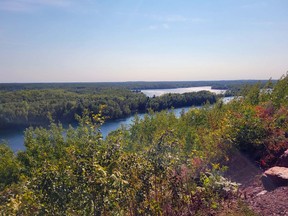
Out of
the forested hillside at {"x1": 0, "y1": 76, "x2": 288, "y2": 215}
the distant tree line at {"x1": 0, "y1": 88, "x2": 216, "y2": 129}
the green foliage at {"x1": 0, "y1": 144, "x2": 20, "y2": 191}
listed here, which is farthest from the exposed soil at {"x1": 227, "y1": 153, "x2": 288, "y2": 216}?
the distant tree line at {"x1": 0, "y1": 88, "x2": 216, "y2": 129}

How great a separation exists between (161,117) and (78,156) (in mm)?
17910

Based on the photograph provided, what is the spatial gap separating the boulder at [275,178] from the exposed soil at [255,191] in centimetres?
13

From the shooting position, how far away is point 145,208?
125 inches

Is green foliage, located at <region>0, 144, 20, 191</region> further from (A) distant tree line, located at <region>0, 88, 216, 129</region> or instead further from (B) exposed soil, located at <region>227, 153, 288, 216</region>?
(A) distant tree line, located at <region>0, 88, 216, 129</region>

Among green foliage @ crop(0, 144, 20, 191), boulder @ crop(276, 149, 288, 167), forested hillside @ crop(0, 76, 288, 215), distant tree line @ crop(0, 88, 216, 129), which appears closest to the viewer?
forested hillside @ crop(0, 76, 288, 215)

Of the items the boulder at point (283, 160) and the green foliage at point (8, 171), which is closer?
the boulder at point (283, 160)

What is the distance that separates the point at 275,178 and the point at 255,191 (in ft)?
1.45

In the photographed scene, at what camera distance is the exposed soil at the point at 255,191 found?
3.91m

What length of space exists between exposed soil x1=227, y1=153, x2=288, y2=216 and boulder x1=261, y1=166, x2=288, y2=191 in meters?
0.13

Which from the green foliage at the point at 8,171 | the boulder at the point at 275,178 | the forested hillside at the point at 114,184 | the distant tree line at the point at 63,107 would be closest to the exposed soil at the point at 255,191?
the boulder at the point at 275,178

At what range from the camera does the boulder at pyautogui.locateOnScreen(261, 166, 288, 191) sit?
4.57 metres

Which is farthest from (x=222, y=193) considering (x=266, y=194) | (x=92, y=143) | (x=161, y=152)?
(x=92, y=143)

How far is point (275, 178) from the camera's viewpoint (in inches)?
184

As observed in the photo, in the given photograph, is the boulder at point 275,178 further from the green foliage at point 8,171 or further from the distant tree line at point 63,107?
the distant tree line at point 63,107
